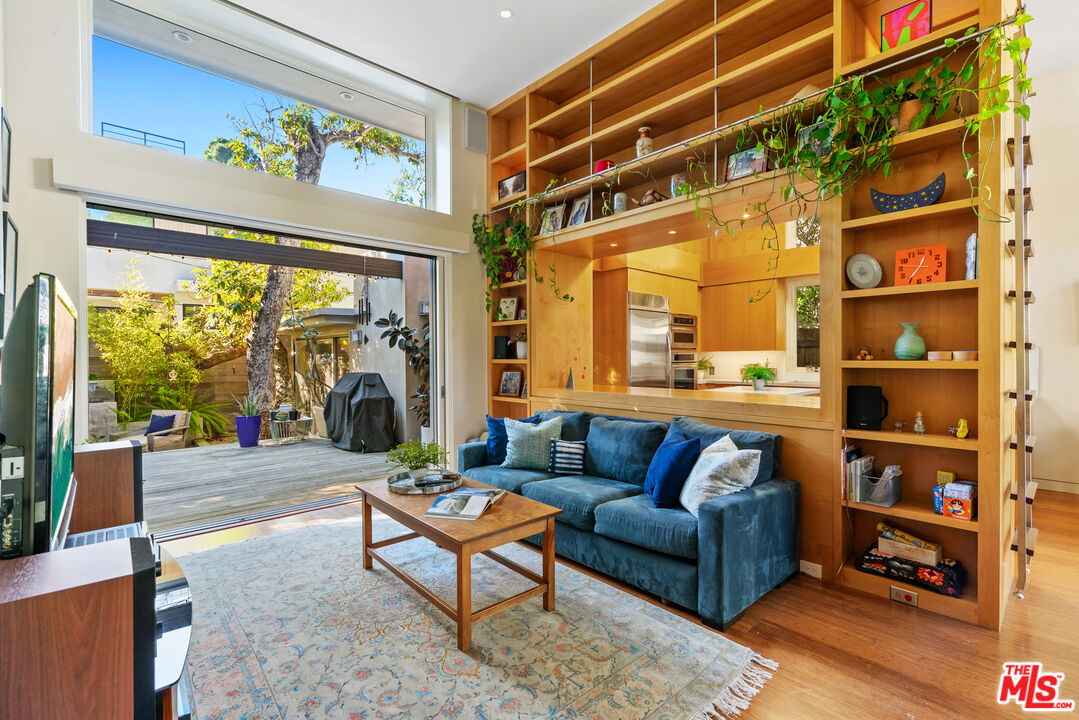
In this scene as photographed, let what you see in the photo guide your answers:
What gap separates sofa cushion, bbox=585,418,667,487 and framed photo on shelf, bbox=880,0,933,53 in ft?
7.79

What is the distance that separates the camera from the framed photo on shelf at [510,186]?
449 centimetres

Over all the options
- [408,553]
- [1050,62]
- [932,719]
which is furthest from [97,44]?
[1050,62]

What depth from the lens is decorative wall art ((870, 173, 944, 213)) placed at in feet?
7.86

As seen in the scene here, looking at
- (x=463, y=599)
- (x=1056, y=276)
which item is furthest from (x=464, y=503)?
(x=1056, y=276)

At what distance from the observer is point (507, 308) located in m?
4.63

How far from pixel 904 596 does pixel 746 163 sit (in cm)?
246

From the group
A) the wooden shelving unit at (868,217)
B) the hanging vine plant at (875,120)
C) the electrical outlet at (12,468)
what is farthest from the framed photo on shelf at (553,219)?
the electrical outlet at (12,468)

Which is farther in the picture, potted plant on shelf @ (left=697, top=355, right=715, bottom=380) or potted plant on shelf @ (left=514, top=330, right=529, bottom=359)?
potted plant on shelf @ (left=697, top=355, right=715, bottom=380)

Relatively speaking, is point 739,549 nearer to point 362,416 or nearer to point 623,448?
point 623,448

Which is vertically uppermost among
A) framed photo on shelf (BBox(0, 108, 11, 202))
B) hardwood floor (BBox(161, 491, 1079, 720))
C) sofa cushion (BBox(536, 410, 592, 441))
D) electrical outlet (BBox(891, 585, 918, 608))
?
framed photo on shelf (BBox(0, 108, 11, 202))

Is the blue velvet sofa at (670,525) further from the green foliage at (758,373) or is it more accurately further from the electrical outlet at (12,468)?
the green foliage at (758,373)

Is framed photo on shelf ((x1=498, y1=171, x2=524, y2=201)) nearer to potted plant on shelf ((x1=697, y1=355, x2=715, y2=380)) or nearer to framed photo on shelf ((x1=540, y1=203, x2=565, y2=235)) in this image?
framed photo on shelf ((x1=540, y1=203, x2=565, y2=235))

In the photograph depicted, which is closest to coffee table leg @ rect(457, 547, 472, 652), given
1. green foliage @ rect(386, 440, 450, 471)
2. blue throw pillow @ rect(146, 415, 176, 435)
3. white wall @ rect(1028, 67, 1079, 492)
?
green foliage @ rect(386, 440, 450, 471)

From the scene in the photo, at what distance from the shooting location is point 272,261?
15.1ft
